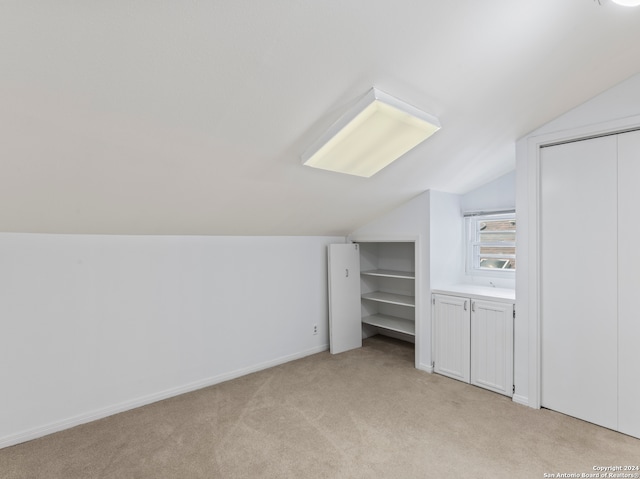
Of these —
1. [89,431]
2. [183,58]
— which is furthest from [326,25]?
[89,431]

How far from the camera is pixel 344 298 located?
3.79 m

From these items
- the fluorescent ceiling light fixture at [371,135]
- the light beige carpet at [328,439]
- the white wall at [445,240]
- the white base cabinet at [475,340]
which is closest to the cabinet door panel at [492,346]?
the white base cabinet at [475,340]

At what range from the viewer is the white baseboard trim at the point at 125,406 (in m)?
2.11

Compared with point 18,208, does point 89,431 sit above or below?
below

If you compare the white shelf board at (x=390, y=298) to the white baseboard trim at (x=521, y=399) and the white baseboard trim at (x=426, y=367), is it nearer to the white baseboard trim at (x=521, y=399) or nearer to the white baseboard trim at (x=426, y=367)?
the white baseboard trim at (x=426, y=367)

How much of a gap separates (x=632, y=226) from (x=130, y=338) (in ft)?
12.4

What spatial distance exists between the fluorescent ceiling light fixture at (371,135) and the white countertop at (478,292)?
4.91 feet

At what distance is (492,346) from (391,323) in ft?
4.48

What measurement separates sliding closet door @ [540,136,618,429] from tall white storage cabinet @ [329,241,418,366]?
1294 millimetres

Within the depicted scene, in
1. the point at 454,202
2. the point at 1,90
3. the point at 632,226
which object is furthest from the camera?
the point at 454,202

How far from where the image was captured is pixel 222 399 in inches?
104

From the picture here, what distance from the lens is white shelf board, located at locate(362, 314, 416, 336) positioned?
3.64 m

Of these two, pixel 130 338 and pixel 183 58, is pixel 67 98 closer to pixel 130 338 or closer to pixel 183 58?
pixel 183 58

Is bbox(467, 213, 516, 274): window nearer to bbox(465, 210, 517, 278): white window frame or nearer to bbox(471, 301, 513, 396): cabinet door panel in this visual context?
bbox(465, 210, 517, 278): white window frame
